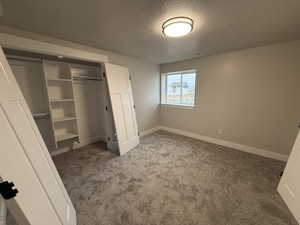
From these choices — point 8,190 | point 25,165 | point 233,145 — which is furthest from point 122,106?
point 233,145

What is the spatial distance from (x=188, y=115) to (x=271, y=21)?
2.59 metres

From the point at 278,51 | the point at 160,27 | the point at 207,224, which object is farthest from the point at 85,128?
the point at 278,51

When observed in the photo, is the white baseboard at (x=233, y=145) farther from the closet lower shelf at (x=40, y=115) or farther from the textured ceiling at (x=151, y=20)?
the closet lower shelf at (x=40, y=115)

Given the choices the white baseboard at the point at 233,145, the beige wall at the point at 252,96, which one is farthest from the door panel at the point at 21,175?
the beige wall at the point at 252,96

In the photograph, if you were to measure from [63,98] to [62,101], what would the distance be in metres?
0.11

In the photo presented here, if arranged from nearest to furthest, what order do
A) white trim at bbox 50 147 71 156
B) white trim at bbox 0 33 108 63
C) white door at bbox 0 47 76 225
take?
white door at bbox 0 47 76 225 < white trim at bbox 0 33 108 63 < white trim at bbox 50 147 71 156

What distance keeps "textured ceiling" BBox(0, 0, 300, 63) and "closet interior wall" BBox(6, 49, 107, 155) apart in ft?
3.17

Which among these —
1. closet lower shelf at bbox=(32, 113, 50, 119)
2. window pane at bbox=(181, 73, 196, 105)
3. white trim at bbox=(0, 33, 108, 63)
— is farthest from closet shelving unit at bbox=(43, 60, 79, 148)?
window pane at bbox=(181, 73, 196, 105)

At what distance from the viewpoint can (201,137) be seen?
3.57 metres

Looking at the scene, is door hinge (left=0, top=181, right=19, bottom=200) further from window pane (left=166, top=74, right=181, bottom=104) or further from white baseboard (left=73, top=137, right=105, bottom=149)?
window pane (left=166, top=74, right=181, bottom=104)

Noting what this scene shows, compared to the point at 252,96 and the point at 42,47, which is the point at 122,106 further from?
the point at 252,96

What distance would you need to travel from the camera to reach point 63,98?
114 inches

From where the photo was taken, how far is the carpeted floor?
54.6 inches

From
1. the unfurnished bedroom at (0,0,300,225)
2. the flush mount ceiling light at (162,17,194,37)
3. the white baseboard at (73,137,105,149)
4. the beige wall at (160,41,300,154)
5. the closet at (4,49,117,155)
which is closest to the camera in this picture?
the unfurnished bedroom at (0,0,300,225)
